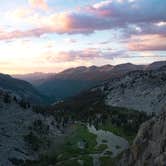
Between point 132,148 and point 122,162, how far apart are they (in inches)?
174

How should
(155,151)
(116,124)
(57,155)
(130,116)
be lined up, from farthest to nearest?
1. (130,116)
2. (116,124)
3. (57,155)
4. (155,151)

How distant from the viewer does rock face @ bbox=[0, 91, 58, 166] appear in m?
91.0

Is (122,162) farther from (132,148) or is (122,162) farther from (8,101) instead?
(8,101)

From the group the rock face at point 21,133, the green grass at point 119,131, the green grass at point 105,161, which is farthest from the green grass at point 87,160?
the green grass at point 119,131

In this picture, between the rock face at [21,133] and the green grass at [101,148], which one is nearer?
the rock face at [21,133]

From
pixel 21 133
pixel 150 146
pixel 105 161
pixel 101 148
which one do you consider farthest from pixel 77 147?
pixel 150 146

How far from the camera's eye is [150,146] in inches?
1950

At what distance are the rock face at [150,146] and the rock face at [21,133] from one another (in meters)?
37.2

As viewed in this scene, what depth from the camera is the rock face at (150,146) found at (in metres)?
46.2

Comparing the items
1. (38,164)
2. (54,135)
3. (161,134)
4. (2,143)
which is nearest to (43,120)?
(54,135)

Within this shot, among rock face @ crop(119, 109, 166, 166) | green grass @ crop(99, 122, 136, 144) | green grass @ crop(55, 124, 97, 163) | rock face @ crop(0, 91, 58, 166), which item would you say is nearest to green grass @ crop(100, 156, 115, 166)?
green grass @ crop(55, 124, 97, 163)

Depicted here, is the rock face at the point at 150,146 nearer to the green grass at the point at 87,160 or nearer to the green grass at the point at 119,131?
the green grass at the point at 87,160

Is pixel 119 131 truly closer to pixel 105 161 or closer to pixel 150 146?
pixel 105 161

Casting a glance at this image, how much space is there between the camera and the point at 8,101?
126312mm
